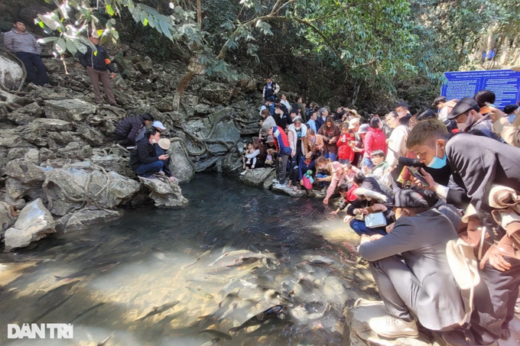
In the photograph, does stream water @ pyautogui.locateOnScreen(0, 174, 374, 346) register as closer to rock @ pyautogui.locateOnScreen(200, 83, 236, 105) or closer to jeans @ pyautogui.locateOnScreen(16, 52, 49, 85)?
jeans @ pyautogui.locateOnScreen(16, 52, 49, 85)

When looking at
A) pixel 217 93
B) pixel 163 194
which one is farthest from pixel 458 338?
pixel 217 93

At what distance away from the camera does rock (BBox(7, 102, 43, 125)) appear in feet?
20.2

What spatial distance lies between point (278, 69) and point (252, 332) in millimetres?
15307

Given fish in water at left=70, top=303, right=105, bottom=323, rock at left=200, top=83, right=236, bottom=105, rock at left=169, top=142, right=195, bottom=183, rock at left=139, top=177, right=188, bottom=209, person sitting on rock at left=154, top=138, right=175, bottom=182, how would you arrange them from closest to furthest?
1. fish in water at left=70, top=303, right=105, bottom=323
2. rock at left=139, top=177, right=188, bottom=209
3. person sitting on rock at left=154, top=138, right=175, bottom=182
4. rock at left=169, top=142, right=195, bottom=183
5. rock at left=200, top=83, right=236, bottom=105

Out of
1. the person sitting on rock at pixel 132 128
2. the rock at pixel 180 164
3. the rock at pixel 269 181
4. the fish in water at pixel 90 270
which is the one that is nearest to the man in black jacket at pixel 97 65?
the person sitting on rock at pixel 132 128

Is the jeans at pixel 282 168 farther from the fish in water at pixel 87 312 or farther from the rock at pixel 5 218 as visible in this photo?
the rock at pixel 5 218

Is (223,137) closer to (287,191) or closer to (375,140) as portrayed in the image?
(287,191)

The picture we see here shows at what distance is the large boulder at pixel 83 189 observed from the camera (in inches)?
196

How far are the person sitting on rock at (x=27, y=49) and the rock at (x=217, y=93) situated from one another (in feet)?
18.6

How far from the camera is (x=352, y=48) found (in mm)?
7062

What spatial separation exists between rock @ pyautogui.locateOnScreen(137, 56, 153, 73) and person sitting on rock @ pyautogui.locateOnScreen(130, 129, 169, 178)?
273 inches

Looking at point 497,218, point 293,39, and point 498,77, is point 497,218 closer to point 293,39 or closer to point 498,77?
point 498,77

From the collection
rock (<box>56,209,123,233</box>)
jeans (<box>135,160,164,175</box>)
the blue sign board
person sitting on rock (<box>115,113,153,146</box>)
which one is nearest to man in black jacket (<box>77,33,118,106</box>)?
person sitting on rock (<box>115,113,153,146</box>)

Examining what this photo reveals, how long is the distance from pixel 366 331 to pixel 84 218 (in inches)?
200
